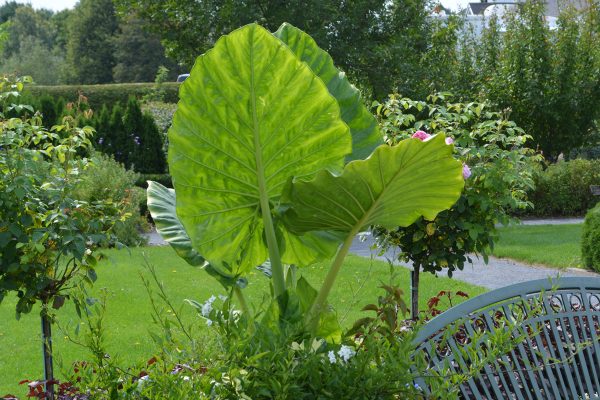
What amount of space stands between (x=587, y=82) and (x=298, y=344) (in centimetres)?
1468

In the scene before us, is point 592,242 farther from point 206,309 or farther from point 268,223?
point 206,309

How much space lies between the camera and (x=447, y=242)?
459 cm

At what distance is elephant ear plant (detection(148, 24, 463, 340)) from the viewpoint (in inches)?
86.4

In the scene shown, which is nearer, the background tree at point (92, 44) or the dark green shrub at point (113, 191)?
the dark green shrub at point (113, 191)

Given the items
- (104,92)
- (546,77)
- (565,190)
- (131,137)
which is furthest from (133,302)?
(104,92)

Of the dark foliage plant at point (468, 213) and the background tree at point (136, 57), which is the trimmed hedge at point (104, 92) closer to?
the background tree at point (136, 57)

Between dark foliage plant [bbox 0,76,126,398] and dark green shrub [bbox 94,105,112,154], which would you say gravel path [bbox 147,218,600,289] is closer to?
dark foliage plant [bbox 0,76,126,398]

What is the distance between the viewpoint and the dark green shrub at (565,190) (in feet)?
47.0

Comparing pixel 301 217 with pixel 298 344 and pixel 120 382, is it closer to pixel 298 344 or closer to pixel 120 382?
pixel 298 344

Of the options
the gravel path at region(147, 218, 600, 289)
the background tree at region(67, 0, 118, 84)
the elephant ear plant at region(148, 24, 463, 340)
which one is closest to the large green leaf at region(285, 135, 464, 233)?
the elephant ear plant at region(148, 24, 463, 340)

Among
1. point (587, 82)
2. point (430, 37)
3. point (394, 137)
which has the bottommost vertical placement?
point (394, 137)

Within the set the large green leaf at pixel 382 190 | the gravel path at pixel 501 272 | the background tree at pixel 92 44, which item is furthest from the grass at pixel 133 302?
the background tree at pixel 92 44

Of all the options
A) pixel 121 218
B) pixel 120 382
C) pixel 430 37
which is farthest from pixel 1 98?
pixel 430 37

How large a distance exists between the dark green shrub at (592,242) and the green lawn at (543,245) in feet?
0.84
